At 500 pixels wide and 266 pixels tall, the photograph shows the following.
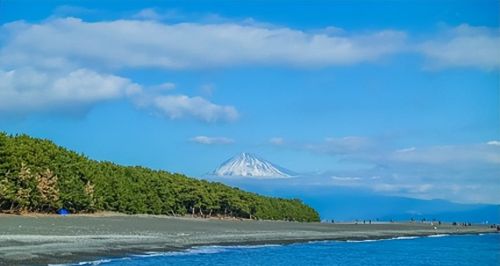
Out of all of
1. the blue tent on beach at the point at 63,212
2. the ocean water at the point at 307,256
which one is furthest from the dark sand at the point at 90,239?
the blue tent on beach at the point at 63,212

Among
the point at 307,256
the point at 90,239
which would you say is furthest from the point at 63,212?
the point at 307,256

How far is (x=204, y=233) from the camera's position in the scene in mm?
56562

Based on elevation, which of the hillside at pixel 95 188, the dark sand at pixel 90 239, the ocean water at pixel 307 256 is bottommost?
the ocean water at pixel 307 256

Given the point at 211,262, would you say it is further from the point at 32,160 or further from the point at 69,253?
the point at 32,160

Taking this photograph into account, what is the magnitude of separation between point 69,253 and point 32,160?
28.9 metres

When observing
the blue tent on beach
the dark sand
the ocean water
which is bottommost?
the ocean water

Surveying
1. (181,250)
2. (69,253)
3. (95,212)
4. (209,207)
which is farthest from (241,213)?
(69,253)

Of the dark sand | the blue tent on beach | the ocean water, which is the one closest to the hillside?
the blue tent on beach

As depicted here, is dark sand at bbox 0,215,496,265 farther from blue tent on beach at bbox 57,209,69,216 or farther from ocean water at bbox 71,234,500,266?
blue tent on beach at bbox 57,209,69,216

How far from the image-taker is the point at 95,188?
6550cm

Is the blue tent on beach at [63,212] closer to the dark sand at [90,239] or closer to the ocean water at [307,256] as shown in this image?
the dark sand at [90,239]

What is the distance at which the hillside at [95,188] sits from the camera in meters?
55.1

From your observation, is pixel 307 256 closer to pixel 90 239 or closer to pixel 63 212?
pixel 90 239

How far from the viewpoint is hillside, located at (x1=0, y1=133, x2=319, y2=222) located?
55.1 m
